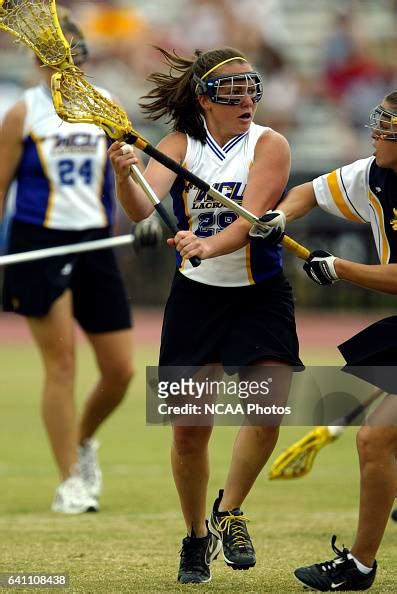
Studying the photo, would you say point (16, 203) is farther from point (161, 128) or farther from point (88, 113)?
point (161, 128)

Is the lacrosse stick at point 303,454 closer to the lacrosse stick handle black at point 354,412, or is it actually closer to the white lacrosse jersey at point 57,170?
the lacrosse stick handle black at point 354,412

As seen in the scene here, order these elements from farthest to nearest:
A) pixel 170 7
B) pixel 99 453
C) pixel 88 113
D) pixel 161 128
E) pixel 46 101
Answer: pixel 170 7 < pixel 161 128 < pixel 99 453 < pixel 46 101 < pixel 88 113

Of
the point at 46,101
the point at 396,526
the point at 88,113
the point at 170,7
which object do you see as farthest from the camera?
the point at 170,7

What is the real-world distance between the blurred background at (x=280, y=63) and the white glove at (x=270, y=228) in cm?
1338

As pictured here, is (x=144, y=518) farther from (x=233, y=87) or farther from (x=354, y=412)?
(x=233, y=87)

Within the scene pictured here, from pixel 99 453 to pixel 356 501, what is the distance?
2.50 meters

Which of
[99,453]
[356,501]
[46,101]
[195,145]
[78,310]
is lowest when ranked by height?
[99,453]

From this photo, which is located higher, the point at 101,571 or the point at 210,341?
the point at 210,341

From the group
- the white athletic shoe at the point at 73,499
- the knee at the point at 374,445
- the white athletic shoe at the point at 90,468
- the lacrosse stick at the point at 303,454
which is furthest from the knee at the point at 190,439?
the white athletic shoe at the point at 90,468

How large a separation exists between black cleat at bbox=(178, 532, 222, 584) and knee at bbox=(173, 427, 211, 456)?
0.36 metres

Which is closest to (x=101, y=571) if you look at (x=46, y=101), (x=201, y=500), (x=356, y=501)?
(x=201, y=500)

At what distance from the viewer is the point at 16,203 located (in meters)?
7.37

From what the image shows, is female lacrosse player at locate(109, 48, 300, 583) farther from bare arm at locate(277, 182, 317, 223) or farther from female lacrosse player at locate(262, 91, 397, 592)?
female lacrosse player at locate(262, 91, 397, 592)

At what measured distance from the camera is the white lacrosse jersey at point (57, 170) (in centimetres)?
716
